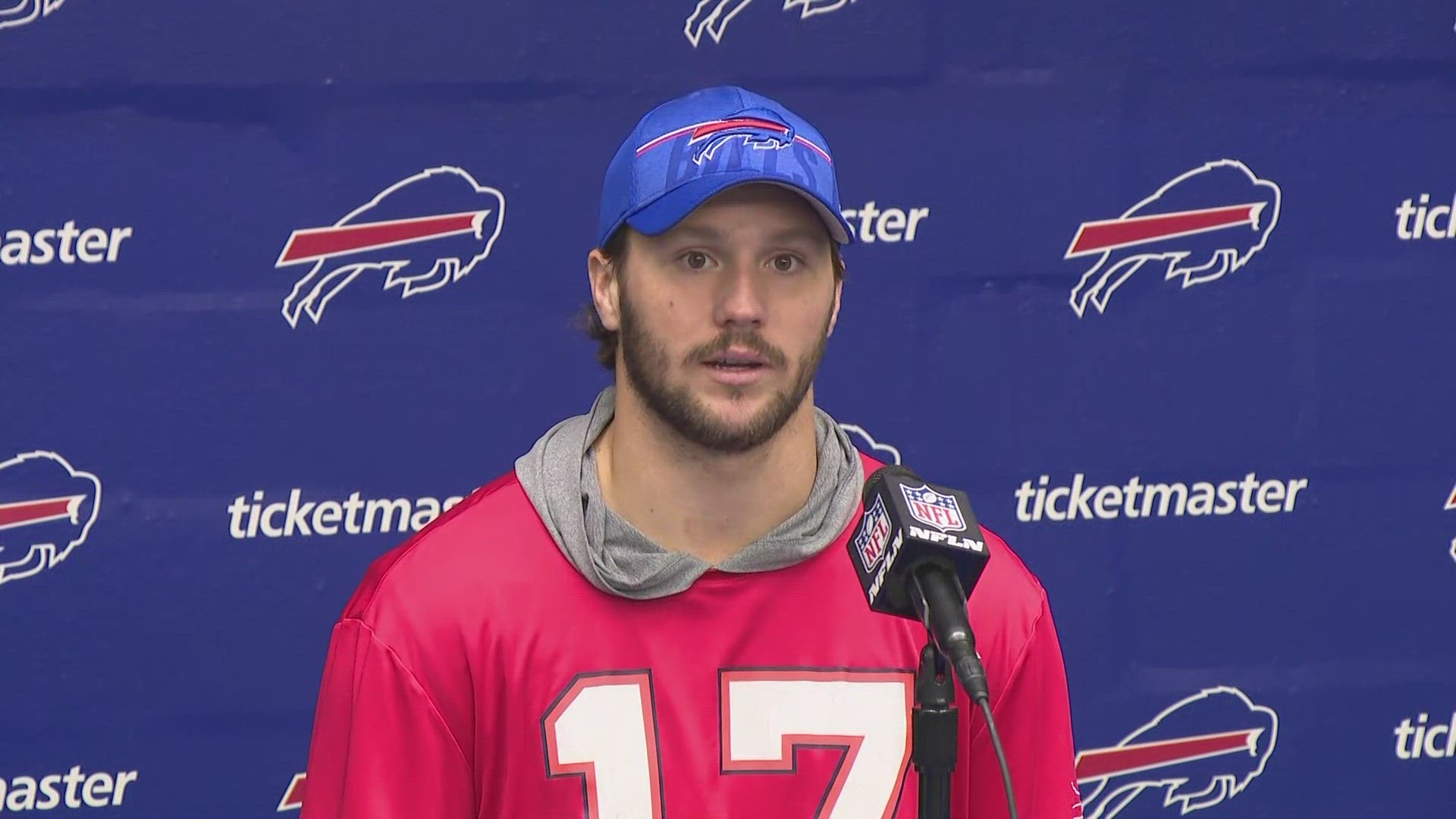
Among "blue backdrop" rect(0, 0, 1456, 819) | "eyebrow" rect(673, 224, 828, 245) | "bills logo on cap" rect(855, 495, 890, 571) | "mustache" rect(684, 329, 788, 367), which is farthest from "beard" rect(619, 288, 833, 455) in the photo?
"blue backdrop" rect(0, 0, 1456, 819)

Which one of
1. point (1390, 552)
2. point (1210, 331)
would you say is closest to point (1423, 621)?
point (1390, 552)

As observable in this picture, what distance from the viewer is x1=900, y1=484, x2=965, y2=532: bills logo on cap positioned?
4.29 ft

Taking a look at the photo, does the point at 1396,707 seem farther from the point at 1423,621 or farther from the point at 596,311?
the point at 596,311

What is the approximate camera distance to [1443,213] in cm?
304

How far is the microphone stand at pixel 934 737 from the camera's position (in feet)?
4.23

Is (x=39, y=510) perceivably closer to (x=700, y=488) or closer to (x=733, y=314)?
(x=700, y=488)

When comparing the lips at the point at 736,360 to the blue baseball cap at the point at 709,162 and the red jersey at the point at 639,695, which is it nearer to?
the blue baseball cap at the point at 709,162

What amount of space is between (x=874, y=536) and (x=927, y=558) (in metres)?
0.10

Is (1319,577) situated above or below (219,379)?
below

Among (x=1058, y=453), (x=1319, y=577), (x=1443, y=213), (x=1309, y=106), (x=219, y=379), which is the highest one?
(x=1309, y=106)

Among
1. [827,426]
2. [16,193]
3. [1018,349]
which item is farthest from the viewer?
[1018,349]

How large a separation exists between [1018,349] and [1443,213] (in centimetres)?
86

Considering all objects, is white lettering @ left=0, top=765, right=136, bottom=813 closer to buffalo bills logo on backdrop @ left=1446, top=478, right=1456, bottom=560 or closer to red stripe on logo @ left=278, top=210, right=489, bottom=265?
red stripe on logo @ left=278, top=210, right=489, bottom=265

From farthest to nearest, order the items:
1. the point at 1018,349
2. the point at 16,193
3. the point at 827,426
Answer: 1. the point at 1018,349
2. the point at 16,193
3. the point at 827,426
